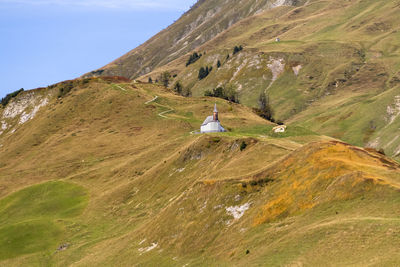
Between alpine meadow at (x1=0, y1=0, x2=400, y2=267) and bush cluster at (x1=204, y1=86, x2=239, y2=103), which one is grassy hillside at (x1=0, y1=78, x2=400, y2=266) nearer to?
alpine meadow at (x1=0, y1=0, x2=400, y2=267)

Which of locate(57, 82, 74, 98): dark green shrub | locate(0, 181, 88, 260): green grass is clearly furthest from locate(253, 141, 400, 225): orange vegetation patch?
locate(57, 82, 74, 98): dark green shrub

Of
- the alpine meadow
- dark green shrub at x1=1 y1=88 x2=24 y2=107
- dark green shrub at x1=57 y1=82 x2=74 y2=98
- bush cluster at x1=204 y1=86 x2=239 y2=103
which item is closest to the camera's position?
the alpine meadow

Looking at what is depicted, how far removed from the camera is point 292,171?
5047cm

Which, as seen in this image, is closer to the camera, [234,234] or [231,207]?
[234,234]

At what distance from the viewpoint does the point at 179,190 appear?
246ft

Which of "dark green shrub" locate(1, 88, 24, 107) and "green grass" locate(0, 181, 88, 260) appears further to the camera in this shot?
"dark green shrub" locate(1, 88, 24, 107)

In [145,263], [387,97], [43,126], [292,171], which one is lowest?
[387,97]

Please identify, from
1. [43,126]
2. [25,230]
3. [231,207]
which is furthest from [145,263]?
[43,126]

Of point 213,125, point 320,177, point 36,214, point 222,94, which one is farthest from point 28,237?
point 222,94

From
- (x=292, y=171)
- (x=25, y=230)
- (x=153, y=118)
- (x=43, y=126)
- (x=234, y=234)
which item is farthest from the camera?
(x=43, y=126)

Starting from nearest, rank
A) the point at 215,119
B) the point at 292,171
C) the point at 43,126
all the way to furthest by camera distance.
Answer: the point at 292,171
the point at 215,119
the point at 43,126

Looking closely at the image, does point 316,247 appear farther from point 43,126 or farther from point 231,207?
point 43,126

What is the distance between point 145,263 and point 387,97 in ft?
472

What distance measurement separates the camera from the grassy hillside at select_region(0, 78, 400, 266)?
39.7 meters
